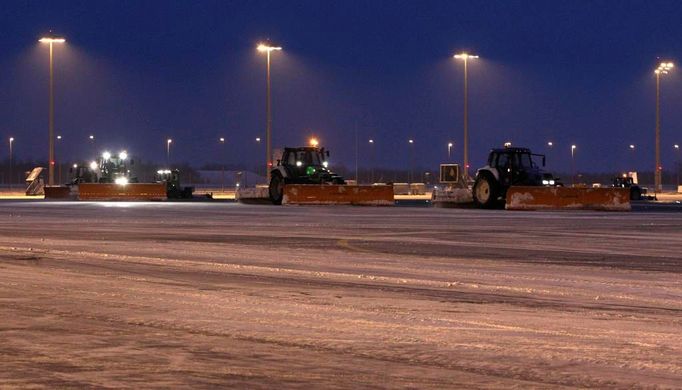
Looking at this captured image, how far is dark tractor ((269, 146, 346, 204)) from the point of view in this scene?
2032 inches

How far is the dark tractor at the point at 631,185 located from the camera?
7739 centimetres

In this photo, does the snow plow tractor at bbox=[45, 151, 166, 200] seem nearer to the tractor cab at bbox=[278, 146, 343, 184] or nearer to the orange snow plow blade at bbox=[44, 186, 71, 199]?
the orange snow plow blade at bbox=[44, 186, 71, 199]

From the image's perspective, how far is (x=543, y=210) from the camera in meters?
44.5

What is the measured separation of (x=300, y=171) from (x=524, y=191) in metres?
11.1

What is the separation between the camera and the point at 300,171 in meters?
51.8

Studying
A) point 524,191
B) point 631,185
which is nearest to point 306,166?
point 524,191

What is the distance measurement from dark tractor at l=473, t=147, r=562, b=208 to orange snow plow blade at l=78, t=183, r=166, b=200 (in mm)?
23836

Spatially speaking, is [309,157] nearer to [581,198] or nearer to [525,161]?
[525,161]

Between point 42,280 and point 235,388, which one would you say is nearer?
point 235,388

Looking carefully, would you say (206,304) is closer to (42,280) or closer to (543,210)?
(42,280)

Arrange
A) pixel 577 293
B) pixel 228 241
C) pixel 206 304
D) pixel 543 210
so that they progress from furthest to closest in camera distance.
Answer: pixel 543 210 < pixel 228 241 < pixel 577 293 < pixel 206 304

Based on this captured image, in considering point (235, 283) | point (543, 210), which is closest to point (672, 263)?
point (235, 283)

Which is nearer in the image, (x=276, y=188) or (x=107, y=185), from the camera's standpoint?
(x=276, y=188)

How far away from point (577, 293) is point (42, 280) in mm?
6652
